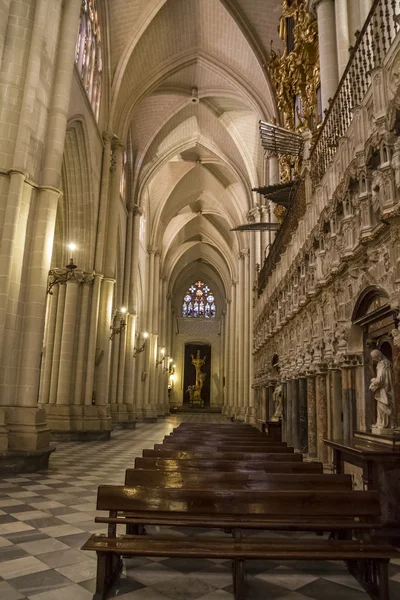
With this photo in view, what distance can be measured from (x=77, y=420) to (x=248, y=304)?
44.2ft

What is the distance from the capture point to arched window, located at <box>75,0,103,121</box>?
13797mm

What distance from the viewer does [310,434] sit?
748 centimetres

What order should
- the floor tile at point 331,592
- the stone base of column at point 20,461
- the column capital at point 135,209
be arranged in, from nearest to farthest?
1. the floor tile at point 331,592
2. the stone base of column at point 20,461
3. the column capital at point 135,209

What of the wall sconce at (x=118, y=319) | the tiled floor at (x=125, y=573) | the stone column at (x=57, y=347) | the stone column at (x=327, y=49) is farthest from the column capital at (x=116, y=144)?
the tiled floor at (x=125, y=573)

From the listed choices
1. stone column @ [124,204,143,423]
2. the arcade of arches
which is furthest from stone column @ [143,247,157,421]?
stone column @ [124,204,143,423]

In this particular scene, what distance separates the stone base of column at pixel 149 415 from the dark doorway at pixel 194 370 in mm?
17323

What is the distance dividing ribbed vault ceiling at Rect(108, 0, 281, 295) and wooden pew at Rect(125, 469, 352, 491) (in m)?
15.9

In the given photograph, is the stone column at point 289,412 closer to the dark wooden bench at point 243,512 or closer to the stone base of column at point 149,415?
the dark wooden bench at point 243,512

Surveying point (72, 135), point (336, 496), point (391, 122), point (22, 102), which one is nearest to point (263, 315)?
point (72, 135)

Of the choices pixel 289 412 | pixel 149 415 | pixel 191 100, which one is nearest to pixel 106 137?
pixel 191 100

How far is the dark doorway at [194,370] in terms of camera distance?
45584 millimetres

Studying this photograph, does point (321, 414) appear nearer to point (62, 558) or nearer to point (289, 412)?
point (289, 412)

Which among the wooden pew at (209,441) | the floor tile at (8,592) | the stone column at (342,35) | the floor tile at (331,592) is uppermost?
the stone column at (342,35)

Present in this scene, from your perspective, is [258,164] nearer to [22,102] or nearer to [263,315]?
[263,315]
